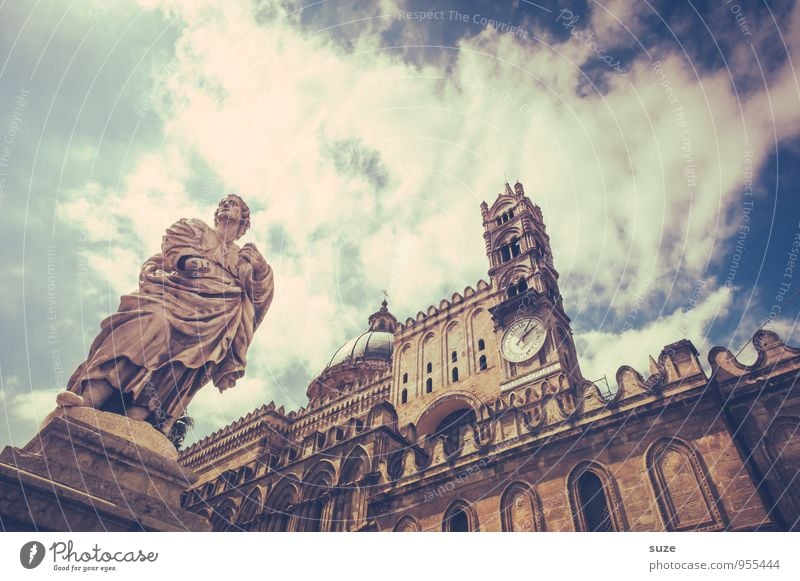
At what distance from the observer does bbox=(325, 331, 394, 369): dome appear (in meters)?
52.2

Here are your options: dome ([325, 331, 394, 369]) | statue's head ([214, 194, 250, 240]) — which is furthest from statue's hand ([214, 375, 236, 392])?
dome ([325, 331, 394, 369])

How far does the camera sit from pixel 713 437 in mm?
14711

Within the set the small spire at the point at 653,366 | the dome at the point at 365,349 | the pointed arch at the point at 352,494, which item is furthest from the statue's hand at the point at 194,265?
the dome at the point at 365,349

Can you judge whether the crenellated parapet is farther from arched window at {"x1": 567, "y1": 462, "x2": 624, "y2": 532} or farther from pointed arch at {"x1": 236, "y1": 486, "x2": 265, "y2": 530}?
pointed arch at {"x1": 236, "y1": 486, "x2": 265, "y2": 530}

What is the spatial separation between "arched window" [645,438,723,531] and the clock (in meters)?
14.9

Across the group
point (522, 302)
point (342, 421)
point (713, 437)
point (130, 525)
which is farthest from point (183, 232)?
point (342, 421)

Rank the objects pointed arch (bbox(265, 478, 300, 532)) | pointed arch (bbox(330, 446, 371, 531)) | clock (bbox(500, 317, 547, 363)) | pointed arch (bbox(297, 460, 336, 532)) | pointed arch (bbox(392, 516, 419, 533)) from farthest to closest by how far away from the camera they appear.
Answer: clock (bbox(500, 317, 547, 363)), pointed arch (bbox(265, 478, 300, 532)), pointed arch (bbox(297, 460, 336, 532)), pointed arch (bbox(330, 446, 371, 531)), pointed arch (bbox(392, 516, 419, 533))

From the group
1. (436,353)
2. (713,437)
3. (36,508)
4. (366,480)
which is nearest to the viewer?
(36,508)

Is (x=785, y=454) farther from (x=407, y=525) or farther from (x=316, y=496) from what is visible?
(x=316, y=496)

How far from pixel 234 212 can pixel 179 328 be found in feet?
11.8

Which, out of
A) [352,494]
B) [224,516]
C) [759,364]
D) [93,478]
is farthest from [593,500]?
[224,516]
